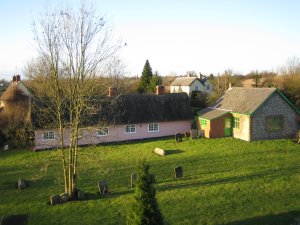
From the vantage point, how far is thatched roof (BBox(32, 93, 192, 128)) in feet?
116

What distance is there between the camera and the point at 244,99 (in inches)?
1448

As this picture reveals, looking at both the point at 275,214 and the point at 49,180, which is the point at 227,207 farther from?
the point at 49,180

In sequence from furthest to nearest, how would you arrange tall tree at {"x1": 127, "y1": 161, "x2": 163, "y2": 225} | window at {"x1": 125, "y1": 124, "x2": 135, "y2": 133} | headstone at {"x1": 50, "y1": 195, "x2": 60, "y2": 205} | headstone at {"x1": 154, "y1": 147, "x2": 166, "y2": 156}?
window at {"x1": 125, "y1": 124, "x2": 135, "y2": 133} → headstone at {"x1": 154, "y1": 147, "x2": 166, "y2": 156} → headstone at {"x1": 50, "y1": 195, "x2": 60, "y2": 205} → tall tree at {"x1": 127, "y1": 161, "x2": 163, "y2": 225}

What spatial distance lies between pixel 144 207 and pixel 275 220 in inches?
293

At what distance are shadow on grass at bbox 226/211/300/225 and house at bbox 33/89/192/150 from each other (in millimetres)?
21333

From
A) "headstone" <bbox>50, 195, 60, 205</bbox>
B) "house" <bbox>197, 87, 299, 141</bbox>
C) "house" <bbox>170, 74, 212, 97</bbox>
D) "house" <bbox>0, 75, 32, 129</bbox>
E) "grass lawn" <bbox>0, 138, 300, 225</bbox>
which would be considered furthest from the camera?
"house" <bbox>170, 74, 212, 97</bbox>

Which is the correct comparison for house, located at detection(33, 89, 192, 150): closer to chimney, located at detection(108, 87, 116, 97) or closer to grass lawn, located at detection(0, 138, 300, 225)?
chimney, located at detection(108, 87, 116, 97)

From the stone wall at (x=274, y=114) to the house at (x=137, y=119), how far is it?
923 cm

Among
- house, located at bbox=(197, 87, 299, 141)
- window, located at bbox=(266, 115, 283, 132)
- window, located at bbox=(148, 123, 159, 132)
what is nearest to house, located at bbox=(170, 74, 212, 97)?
window, located at bbox=(148, 123, 159, 132)

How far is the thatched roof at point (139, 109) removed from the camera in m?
35.3

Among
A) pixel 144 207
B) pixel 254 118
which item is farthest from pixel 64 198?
pixel 254 118

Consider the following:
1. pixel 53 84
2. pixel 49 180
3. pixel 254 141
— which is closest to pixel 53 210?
pixel 49 180

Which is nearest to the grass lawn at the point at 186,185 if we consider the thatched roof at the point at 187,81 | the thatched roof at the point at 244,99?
the thatched roof at the point at 244,99

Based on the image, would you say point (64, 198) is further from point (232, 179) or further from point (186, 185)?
point (232, 179)
